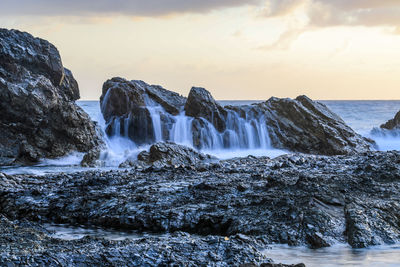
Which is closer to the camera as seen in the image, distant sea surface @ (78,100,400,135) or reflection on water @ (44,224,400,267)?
reflection on water @ (44,224,400,267)

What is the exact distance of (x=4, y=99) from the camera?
2708 centimetres

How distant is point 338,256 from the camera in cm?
850

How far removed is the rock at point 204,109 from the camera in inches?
1373

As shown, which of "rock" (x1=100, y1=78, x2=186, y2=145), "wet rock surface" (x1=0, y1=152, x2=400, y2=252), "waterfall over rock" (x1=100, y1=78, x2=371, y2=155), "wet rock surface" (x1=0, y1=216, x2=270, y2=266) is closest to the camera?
"wet rock surface" (x1=0, y1=216, x2=270, y2=266)

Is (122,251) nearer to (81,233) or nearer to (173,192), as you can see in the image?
(81,233)

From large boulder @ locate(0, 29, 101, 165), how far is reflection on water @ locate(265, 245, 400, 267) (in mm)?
18469

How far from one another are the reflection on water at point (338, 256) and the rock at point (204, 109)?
2575 cm

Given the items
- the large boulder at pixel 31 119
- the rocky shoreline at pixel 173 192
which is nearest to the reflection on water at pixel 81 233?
the rocky shoreline at pixel 173 192

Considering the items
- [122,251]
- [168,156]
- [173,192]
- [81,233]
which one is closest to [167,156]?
[168,156]

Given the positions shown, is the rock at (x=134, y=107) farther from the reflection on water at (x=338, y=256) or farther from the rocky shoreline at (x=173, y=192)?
the reflection on water at (x=338, y=256)

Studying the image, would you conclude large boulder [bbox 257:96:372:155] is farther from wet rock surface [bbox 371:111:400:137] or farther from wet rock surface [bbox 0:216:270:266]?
wet rock surface [bbox 0:216:270:266]

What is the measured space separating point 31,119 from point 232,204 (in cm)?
1909

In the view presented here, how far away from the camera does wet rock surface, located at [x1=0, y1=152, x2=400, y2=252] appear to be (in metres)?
9.68

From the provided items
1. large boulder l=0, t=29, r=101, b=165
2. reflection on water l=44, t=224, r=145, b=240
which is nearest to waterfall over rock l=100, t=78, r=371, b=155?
large boulder l=0, t=29, r=101, b=165
